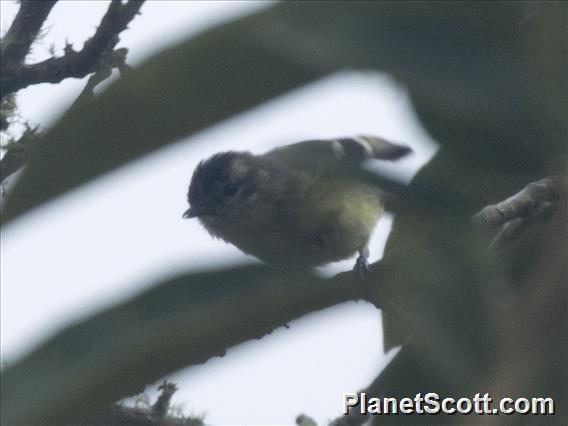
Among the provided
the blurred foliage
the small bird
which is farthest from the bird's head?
the blurred foliage

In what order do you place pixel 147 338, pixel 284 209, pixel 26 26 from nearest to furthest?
pixel 147 338, pixel 26 26, pixel 284 209

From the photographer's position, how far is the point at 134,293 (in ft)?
3.87

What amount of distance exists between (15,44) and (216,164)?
7.11 feet

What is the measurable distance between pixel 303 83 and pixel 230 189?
3515 mm

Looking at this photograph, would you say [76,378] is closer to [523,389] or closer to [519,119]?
[523,389]

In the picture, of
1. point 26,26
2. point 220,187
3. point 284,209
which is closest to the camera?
point 26,26

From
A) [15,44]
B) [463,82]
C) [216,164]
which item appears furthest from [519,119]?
[216,164]

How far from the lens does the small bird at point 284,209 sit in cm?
414

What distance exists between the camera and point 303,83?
3.68ft

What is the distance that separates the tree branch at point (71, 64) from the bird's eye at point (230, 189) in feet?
6.44

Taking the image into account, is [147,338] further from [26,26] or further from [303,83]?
[26,26]

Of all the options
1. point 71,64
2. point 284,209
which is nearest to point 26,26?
point 71,64

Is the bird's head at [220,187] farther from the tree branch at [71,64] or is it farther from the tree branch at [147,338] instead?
the tree branch at [147,338]

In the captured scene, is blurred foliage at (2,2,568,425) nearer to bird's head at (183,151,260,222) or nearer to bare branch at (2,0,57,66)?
bare branch at (2,0,57,66)
